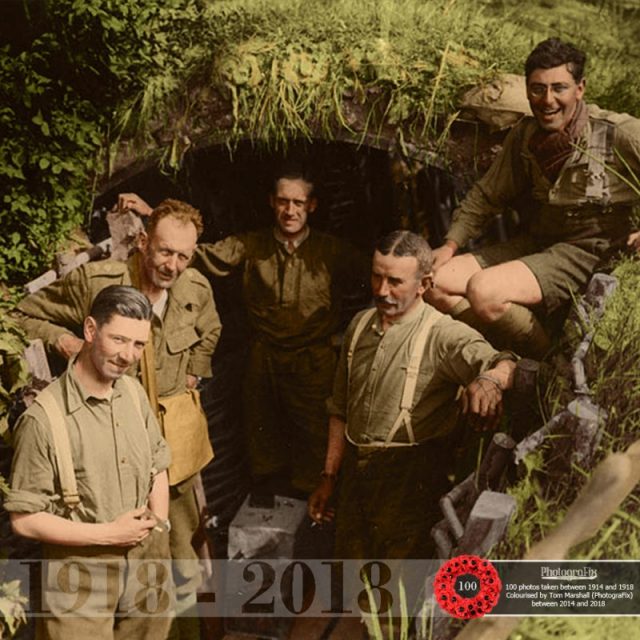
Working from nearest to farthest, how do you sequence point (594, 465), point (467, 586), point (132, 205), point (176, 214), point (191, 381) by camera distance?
point (594, 465), point (467, 586), point (176, 214), point (132, 205), point (191, 381)

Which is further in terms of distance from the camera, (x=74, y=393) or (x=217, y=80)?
(x=217, y=80)

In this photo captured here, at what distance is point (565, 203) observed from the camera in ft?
14.2

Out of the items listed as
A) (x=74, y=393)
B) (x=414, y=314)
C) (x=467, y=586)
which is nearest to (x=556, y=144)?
(x=414, y=314)

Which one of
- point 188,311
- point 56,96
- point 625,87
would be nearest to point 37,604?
point 188,311

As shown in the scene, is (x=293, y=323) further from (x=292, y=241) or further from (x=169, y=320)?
(x=169, y=320)

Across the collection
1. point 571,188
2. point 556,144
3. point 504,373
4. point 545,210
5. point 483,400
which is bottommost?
point 483,400

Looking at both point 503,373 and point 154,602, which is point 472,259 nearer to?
point 503,373

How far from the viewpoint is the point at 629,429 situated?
4020mm

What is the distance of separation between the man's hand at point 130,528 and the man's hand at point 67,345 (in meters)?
0.81

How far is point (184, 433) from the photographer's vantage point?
15.7 ft

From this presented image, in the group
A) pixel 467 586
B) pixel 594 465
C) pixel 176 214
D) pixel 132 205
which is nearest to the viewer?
pixel 594 465

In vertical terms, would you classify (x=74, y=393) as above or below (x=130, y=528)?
above

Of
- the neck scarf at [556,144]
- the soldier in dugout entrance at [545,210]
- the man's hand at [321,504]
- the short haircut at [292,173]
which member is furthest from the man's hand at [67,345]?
the neck scarf at [556,144]

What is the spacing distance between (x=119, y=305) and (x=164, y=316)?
452 millimetres
